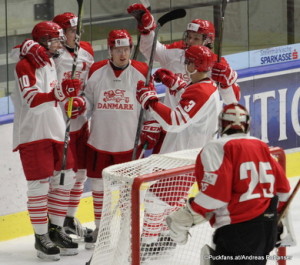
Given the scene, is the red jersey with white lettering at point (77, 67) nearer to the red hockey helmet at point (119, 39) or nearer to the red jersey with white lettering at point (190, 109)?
the red hockey helmet at point (119, 39)

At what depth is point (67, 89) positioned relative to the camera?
5.36 metres

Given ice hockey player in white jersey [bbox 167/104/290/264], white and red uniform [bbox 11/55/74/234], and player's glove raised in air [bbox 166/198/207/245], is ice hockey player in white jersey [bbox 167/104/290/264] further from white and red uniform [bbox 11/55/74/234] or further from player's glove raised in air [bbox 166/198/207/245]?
white and red uniform [bbox 11/55/74/234]

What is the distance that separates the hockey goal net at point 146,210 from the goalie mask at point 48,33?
1050 millimetres

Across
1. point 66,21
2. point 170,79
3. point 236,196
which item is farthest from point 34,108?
point 236,196

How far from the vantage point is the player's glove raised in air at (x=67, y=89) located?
5.36 meters

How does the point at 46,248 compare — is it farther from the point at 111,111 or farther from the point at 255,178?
the point at 255,178

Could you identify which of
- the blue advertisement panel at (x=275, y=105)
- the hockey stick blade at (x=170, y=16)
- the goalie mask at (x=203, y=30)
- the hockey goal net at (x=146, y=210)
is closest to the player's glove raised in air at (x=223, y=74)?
the goalie mask at (x=203, y=30)

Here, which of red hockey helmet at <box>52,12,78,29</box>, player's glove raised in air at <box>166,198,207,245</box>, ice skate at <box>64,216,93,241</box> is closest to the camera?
player's glove raised in air at <box>166,198,207,245</box>

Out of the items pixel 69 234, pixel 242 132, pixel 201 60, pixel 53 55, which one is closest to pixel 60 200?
pixel 69 234

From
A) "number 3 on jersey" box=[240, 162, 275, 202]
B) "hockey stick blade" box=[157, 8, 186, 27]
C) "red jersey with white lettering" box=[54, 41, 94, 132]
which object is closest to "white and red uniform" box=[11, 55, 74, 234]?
"red jersey with white lettering" box=[54, 41, 94, 132]

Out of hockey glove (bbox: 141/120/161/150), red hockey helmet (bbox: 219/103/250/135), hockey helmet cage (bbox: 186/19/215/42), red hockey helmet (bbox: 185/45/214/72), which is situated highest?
hockey helmet cage (bbox: 186/19/215/42)

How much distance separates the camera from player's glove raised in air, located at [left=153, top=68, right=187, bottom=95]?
5.50 meters

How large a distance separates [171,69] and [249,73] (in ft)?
4.66

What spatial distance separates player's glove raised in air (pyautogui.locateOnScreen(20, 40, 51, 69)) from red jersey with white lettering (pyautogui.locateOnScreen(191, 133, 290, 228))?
1578mm
